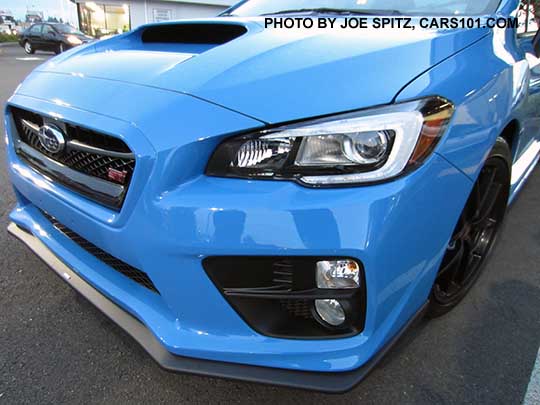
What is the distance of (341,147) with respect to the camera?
1.25 m

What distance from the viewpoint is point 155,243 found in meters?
1.25

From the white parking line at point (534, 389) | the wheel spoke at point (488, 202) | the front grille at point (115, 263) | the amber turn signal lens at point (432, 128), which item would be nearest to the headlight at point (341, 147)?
the amber turn signal lens at point (432, 128)

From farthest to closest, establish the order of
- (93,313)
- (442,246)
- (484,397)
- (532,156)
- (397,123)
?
(532,156) < (93,313) < (484,397) < (442,246) < (397,123)

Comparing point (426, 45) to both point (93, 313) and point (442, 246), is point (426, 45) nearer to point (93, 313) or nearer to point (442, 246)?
point (442, 246)

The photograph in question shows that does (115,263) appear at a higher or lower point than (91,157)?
lower

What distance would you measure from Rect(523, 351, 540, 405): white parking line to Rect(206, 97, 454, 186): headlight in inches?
41.7

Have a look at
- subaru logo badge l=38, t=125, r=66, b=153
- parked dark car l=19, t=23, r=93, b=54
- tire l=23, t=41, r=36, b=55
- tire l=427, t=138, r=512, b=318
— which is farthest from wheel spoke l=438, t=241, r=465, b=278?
tire l=23, t=41, r=36, b=55

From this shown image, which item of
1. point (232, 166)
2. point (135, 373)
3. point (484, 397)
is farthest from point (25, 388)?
point (484, 397)


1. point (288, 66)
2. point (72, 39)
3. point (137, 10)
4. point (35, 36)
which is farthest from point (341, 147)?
point (137, 10)

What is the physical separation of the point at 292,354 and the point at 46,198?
113 centimetres

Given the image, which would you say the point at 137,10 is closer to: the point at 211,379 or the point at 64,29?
the point at 64,29

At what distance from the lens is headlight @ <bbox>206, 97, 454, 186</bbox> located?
1.21 meters

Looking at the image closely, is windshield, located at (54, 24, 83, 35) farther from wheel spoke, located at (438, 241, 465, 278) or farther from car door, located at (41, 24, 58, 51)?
wheel spoke, located at (438, 241, 465, 278)

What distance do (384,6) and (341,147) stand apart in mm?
1397
